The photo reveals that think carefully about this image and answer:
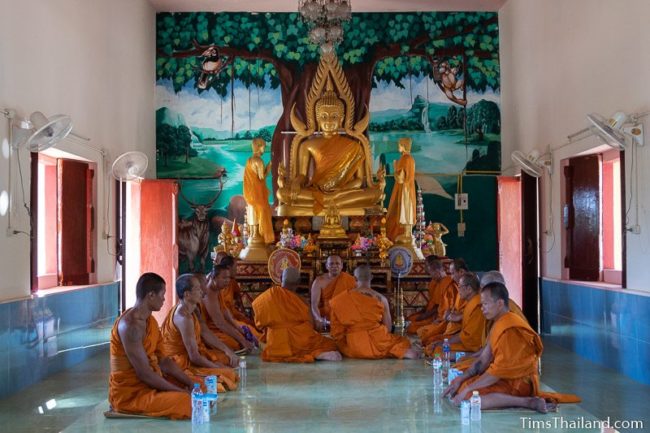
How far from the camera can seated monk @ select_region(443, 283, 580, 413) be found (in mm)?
5387

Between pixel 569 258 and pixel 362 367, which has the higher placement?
pixel 569 258

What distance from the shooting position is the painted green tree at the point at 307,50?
1386cm

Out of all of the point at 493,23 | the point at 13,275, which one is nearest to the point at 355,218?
the point at 493,23

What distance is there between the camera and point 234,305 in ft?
31.3

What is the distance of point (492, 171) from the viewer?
45.0ft

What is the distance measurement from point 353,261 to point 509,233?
8.71ft

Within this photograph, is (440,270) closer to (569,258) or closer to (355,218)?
(569,258)

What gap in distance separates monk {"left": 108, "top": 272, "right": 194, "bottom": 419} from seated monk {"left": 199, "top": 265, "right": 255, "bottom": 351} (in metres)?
2.68

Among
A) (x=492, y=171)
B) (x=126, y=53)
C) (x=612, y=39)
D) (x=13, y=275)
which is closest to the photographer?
(x=13, y=275)

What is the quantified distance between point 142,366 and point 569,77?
6679 mm

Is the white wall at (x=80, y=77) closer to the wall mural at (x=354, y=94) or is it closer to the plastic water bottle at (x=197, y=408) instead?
the wall mural at (x=354, y=94)

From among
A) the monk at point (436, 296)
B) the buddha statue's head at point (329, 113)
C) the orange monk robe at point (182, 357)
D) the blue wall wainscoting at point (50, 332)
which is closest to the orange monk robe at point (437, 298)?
the monk at point (436, 296)

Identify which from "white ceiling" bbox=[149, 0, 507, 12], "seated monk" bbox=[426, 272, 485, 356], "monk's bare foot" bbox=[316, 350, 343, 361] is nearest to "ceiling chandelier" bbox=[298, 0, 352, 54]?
"white ceiling" bbox=[149, 0, 507, 12]

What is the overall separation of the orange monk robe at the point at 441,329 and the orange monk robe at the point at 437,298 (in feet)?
0.58
